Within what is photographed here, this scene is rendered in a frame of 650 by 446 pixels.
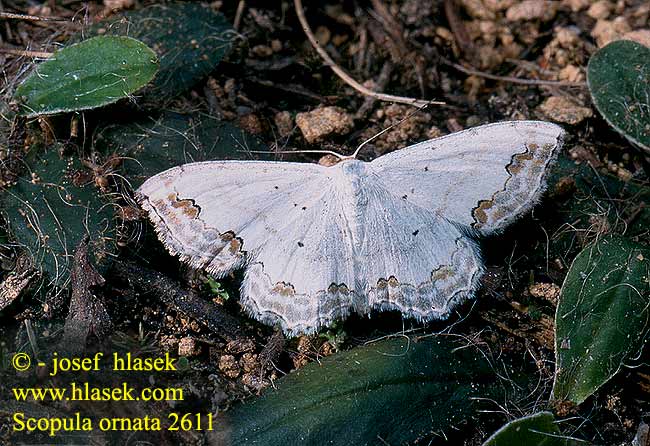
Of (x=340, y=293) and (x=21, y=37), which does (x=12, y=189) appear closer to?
(x=21, y=37)

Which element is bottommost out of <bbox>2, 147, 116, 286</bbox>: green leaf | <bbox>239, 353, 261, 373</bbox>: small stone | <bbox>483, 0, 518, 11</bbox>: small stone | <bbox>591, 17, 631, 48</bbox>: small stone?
<bbox>239, 353, 261, 373</bbox>: small stone

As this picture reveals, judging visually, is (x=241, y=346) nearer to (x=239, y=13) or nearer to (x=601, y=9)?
(x=239, y=13)

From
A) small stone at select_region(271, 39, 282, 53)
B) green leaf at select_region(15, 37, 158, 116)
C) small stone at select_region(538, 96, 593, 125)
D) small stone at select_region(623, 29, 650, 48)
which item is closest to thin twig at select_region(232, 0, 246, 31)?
small stone at select_region(271, 39, 282, 53)

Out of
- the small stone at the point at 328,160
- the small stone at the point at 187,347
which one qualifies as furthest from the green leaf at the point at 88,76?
the small stone at the point at 187,347

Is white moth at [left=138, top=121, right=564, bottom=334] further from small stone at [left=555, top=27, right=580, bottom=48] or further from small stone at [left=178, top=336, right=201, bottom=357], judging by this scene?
small stone at [left=555, top=27, right=580, bottom=48]

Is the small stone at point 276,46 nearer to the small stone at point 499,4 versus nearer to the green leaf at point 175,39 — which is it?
the green leaf at point 175,39

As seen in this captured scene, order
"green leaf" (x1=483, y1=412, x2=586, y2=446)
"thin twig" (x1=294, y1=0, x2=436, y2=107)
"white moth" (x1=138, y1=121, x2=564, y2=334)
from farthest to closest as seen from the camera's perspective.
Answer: "thin twig" (x1=294, y1=0, x2=436, y2=107)
"white moth" (x1=138, y1=121, x2=564, y2=334)
"green leaf" (x1=483, y1=412, x2=586, y2=446)
